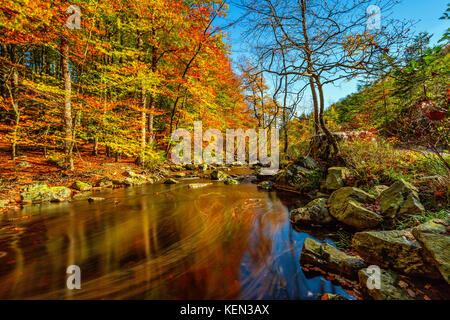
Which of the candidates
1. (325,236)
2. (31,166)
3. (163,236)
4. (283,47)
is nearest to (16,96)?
(31,166)

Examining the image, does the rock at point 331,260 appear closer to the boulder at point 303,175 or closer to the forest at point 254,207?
the forest at point 254,207

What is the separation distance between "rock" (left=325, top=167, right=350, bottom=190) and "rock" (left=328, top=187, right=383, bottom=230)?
142 centimetres


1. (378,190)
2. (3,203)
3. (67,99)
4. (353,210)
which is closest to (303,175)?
(378,190)

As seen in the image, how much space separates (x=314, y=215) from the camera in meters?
4.14

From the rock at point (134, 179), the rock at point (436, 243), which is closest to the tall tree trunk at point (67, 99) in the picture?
the rock at point (134, 179)

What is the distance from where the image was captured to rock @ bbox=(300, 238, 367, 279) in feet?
7.84

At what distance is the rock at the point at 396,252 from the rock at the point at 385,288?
27 cm

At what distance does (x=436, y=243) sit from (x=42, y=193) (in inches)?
380

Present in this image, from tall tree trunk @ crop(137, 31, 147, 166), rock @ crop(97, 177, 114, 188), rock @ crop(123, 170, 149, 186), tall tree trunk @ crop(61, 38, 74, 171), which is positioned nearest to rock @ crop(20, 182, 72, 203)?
rock @ crop(97, 177, 114, 188)

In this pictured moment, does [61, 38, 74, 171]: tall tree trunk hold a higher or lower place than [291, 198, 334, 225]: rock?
higher

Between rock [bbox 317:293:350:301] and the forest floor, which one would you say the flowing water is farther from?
the forest floor

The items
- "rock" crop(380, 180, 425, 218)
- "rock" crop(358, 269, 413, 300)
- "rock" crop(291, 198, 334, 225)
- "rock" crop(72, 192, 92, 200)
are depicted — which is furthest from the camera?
"rock" crop(72, 192, 92, 200)

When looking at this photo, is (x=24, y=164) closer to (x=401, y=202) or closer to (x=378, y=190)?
(x=401, y=202)

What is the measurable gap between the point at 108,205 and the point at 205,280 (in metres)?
4.87
